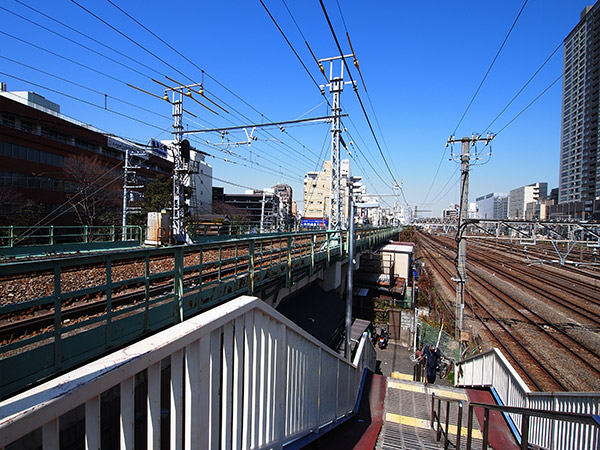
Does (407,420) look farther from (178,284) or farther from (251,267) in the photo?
(178,284)

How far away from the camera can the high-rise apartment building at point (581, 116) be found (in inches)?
3093

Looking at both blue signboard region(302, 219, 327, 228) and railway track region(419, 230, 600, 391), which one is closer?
railway track region(419, 230, 600, 391)

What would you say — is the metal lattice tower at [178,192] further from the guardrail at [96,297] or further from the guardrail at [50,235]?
the guardrail at [96,297]

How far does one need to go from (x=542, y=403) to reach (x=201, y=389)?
7.43m

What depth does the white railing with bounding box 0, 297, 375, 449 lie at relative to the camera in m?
1.34

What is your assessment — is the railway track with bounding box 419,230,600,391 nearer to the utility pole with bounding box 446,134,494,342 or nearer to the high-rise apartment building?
the utility pole with bounding box 446,134,494,342

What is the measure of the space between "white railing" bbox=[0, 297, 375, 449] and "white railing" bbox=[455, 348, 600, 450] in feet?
8.87

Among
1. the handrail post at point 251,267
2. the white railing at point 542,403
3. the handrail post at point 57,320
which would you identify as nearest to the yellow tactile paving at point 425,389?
the white railing at point 542,403

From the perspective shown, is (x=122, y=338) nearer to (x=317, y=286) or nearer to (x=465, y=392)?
(x=465, y=392)

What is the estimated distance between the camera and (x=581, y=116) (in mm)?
86750

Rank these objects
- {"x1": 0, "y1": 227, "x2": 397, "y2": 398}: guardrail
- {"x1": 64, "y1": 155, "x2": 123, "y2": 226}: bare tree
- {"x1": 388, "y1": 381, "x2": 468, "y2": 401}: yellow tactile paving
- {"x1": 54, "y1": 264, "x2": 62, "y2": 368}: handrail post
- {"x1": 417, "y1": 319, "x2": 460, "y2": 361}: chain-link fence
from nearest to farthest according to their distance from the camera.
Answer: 1. {"x1": 0, "y1": 227, "x2": 397, "y2": 398}: guardrail
2. {"x1": 54, "y1": 264, "x2": 62, "y2": 368}: handrail post
3. {"x1": 388, "y1": 381, "x2": 468, "y2": 401}: yellow tactile paving
4. {"x1": 417, "y1": 319, "x2": 460, "y2": 361}: chain-link fence
5. {"x1": 64, "y1": 155, "x2": 123, "y2": 226}: bare tree

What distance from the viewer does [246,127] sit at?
14508 millimetres

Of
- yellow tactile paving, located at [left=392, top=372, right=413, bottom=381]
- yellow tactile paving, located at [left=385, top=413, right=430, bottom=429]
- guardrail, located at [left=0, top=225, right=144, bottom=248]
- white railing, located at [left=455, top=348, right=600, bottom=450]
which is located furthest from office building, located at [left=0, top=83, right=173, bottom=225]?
white railing, located at [left=455, top=348, right=600, bottom=450]

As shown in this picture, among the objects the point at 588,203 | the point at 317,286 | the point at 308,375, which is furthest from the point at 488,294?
the point at 588,203
